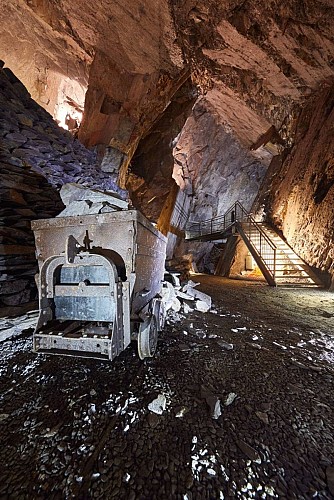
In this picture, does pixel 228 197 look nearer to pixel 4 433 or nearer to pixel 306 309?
pixel 306 309

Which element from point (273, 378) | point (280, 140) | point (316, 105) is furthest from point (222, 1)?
point (273, 378)

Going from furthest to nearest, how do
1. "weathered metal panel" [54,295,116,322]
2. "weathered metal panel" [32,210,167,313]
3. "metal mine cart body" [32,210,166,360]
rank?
"weathered metal panel" [54,295,116,322] → "weathered metal panel" [32,210,167,313] → "metal mine cart body" [32,210,166,360]

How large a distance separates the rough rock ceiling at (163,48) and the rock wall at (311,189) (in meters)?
1.38

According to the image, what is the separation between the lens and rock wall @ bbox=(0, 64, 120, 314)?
3.96 m

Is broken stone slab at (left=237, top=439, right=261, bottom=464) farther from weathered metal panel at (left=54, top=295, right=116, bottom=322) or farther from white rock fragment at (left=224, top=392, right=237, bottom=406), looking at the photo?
weathered metal panel at (left=54, top=295, right=116, bottom=322)

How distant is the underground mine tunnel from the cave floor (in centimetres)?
1

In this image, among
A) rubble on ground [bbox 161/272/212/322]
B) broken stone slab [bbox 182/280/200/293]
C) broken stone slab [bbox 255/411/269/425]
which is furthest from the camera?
broken stone slab [bbox 182/280/200/293]

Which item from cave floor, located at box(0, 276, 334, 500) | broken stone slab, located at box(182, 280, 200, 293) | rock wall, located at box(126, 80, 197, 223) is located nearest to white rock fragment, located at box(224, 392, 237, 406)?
cave floor, located at box(0, 276, 334, 500)

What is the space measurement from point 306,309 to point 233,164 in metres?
16.2

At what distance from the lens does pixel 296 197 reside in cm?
1022

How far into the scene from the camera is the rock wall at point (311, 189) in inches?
309

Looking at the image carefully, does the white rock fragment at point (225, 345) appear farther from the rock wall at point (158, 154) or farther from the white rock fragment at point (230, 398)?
the rock wall at point (158, 154)

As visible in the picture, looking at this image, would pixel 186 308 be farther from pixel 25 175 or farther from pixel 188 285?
pixel 25 175

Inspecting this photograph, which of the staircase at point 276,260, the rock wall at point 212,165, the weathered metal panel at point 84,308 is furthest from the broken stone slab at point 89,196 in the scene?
the rock wall at point 212,165
